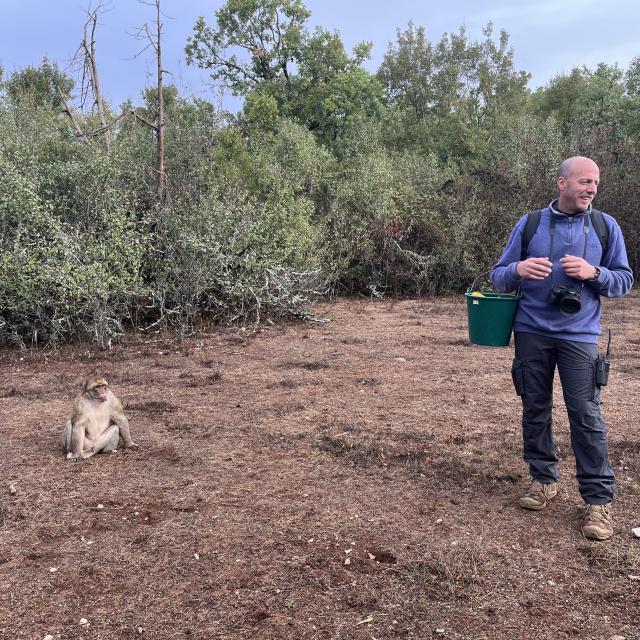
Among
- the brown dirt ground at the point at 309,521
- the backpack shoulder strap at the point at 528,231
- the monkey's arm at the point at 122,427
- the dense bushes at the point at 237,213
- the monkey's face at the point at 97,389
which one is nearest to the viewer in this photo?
the brown dirt ground at the point at 309,521

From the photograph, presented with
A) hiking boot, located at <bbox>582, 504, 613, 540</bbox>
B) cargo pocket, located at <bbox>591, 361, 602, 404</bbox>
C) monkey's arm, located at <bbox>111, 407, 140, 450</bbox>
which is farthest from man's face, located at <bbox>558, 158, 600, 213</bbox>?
monkey's arm, located at <bbox>111, 407, 140, 450</bbox>

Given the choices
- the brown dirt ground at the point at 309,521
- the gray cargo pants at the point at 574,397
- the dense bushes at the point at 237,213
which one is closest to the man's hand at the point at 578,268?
the gray cargo pants at the point at 574,397

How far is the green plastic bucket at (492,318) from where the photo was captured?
3854 mm

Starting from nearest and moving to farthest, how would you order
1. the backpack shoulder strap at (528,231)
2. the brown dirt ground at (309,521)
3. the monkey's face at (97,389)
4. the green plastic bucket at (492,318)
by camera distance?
the brown dirt ground at (309,521) → the backpack shoulder strap at (528,231) → the green plastic bucket at (492,318) → the monkey's face at (97,389)

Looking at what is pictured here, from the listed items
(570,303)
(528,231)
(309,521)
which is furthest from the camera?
(309,521)

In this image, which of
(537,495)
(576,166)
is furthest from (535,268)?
(537,495)

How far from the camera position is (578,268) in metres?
3.37

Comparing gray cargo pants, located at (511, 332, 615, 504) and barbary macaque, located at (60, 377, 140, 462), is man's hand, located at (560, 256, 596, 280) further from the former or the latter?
barbary macaque, located at (60, 377, 140, 462)

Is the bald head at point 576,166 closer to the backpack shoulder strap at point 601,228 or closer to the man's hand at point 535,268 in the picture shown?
the backpack shoulder strap at point 601,228

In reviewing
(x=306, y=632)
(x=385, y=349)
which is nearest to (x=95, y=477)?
(x=306, y=632)

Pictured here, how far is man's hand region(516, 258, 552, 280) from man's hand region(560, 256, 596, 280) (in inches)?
3.9

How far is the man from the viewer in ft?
11.4

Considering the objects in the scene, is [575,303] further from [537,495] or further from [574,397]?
[537,495]

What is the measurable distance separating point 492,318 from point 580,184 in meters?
0.97
